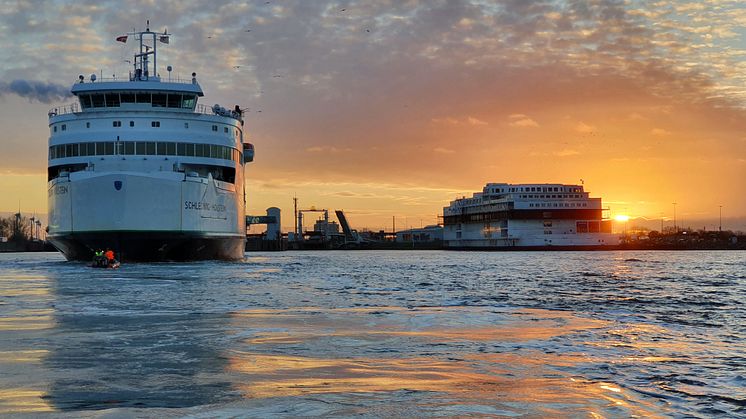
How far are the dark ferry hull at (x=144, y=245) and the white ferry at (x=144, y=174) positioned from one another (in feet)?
0.23

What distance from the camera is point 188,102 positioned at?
51.3 m

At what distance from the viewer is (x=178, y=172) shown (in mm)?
45438

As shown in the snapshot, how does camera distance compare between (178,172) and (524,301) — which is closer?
(524,301)

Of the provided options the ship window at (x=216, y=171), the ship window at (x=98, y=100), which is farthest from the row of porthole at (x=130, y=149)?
the ship window at (x=98, y=100)

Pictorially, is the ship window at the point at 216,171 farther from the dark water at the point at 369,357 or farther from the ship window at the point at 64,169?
the dark water at the point at 369,357

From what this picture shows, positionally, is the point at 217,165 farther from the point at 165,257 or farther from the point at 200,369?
the point at 200,369

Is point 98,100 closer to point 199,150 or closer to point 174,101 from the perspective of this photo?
point 174,101

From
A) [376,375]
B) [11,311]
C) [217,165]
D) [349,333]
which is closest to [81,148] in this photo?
[217,165]

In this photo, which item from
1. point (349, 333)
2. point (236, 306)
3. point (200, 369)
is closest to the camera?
point (200, 369)

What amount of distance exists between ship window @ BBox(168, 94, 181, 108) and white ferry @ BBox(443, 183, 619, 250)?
4721 inches

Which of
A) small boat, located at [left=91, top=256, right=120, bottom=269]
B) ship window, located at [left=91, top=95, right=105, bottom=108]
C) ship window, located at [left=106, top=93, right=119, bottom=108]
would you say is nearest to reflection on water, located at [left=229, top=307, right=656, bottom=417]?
small boat, located at [left=91, top=256, right=120, bottom=269]

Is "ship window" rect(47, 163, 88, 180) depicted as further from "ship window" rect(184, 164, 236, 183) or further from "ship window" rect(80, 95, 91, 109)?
"ship window" rect(184, 164, 236, 183)

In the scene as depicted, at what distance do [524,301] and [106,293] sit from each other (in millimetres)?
14307

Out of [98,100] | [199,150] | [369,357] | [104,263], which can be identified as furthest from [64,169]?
[369,357]
